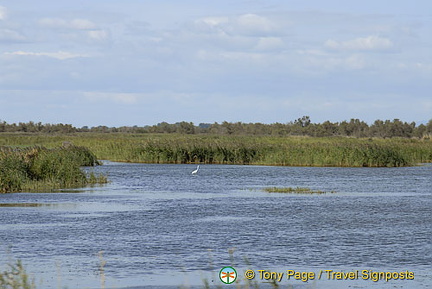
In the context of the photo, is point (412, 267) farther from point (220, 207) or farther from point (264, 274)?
point (220, 207)

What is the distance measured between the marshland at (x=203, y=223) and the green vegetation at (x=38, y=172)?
0.17 ft

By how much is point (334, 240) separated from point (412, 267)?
3.48 meters

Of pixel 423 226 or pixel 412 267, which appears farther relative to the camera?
pixel 423 226

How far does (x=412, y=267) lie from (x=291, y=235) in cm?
440

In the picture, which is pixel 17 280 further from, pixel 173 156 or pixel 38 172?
pixel 173 156

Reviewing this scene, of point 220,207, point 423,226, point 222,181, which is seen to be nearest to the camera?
point 423,226

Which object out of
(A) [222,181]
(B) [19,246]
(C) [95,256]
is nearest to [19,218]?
(B) [19,246]

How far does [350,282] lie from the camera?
42.7 ft

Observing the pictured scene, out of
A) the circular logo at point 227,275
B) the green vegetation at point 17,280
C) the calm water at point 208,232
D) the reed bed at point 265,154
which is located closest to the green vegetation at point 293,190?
the calm water at point 208,232

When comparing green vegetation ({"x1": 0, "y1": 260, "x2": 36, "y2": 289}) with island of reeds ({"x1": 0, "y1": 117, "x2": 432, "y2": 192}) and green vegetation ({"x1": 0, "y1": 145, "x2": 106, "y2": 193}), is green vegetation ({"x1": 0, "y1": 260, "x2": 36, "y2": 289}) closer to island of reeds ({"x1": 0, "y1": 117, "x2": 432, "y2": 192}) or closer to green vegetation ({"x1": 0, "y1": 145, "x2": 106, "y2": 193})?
green vegetation ({"x1": 0, "y1": 145, "x2": 106, "y2": 193})

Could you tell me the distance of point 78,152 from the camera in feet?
144

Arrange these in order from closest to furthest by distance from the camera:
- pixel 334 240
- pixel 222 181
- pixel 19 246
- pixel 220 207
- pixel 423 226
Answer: pixel 19 246
pixel 334 240
pixel 423 226
pixel 220 207
pixel 222 181

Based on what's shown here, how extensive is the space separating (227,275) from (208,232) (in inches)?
239

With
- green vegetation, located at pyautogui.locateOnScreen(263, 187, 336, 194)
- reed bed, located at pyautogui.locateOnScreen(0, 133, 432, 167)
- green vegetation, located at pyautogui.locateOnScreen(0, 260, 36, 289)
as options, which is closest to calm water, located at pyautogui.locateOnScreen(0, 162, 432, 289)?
green vegetation, located at pyautogui.locateOnScreen(263, 187, 336, 194)
